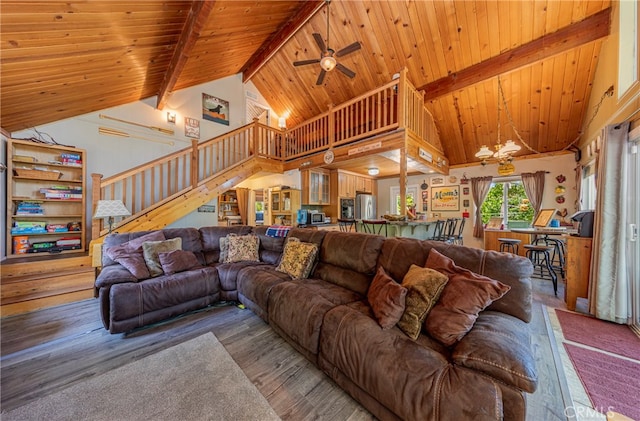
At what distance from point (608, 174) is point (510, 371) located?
2940 millimetres

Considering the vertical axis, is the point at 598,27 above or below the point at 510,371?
above

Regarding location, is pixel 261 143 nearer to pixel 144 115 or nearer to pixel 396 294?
pixel 144 115

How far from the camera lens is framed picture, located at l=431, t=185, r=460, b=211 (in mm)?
6527

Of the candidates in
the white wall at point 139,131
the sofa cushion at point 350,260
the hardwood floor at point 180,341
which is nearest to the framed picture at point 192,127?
the white wall at point 139,131

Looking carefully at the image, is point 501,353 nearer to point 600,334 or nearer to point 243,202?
point 600,334

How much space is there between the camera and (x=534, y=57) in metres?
3.77

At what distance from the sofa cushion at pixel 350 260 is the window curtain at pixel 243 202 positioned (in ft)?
18.5

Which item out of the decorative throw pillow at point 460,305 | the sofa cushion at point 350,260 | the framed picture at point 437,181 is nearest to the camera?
the decorative throw pillow at point 460,305

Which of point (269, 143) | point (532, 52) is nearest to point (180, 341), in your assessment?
point (269, 143)

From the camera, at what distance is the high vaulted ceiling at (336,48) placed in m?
2.51

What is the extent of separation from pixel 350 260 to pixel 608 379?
204 centimetres

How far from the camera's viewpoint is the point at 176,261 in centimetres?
275

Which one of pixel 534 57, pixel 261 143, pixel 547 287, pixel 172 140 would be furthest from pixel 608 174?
pixel 172 140

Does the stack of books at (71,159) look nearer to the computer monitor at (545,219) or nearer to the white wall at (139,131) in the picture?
the white wall at (139,131)
